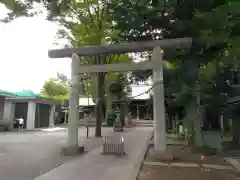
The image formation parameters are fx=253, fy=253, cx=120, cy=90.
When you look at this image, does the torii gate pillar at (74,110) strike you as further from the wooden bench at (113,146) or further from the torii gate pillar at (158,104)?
the torii gate pillar at (158,104)

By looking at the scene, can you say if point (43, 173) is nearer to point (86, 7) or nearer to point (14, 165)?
point (14, 165)

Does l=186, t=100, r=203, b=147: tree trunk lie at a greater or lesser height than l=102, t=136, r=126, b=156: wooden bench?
greater

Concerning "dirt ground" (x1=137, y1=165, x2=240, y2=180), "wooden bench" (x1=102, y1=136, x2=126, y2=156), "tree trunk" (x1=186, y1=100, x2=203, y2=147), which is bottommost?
"dirt ground" (x1=137, y1=165, x2=240, y2=180)

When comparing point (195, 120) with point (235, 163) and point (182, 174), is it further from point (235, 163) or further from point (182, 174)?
point (182, 174)

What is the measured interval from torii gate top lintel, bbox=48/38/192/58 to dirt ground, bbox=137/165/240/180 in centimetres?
448

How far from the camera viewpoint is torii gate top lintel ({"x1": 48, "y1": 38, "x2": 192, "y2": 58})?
31.1ft

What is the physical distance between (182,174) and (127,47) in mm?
5249

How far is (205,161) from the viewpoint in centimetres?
904

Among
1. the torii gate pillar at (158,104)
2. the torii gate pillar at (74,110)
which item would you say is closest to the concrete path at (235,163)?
the torii gate pillar at (158,104)

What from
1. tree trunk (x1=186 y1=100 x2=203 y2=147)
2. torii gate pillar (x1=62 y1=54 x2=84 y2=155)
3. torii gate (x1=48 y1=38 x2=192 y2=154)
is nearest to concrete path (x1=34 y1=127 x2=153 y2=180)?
torii gate pillar (x1=62 y1=54 x2=84 y2=155)

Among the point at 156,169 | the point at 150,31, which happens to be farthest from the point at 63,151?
the point at 150,31

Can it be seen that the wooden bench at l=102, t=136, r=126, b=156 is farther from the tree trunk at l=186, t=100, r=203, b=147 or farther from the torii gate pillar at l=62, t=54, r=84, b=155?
the tree trunk at l=186, t=100, r=203, b=147

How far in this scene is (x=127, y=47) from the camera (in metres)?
10.1

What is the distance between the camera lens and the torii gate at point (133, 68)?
30.6 ft
